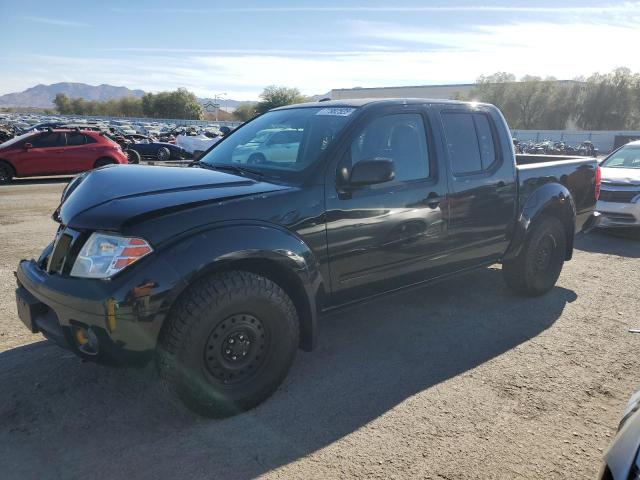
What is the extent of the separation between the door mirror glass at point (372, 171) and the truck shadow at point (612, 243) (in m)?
5.60

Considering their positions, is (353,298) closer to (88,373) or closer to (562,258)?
(88,373)

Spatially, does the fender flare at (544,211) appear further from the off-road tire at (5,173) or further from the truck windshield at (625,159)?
the off-road tire at (5,173)

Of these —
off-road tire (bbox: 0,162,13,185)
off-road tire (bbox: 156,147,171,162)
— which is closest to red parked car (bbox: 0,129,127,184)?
off-road tire (bbox: 0,162,13,185)

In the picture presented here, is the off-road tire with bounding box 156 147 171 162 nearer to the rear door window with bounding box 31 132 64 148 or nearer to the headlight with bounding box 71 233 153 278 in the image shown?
the rear door window with bounding box 31 132 64 148

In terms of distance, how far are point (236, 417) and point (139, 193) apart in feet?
4.71

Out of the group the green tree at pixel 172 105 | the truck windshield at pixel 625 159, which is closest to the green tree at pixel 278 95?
the green tree at pixel 172 105

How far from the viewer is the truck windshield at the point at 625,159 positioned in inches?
382

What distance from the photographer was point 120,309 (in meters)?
2.59

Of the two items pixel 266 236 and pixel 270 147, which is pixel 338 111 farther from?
pixel 266 236

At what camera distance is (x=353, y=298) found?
12.1 ft

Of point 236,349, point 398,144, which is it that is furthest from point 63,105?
point 236,349

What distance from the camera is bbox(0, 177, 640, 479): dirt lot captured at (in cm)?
265

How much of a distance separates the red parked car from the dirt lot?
37.1ft

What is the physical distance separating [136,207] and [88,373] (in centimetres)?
142
